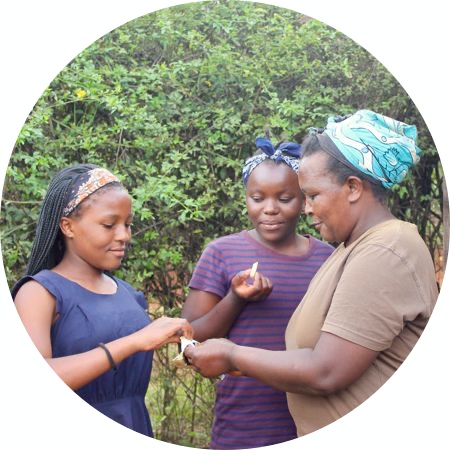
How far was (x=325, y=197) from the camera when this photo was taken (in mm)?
2438

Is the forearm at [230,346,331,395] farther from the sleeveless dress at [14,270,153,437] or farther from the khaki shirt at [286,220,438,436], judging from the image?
the sleeveless dress at [14,270,153,437]

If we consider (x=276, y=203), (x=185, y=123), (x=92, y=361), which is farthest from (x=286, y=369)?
(x=185, y=123)

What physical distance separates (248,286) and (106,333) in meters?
0.53

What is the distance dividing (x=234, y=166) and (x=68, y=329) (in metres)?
1.44

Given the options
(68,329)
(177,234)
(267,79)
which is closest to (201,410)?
(177,234)

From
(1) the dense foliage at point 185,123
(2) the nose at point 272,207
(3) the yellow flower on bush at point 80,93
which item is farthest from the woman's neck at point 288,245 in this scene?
(3) the yellow flower on bush at point 80,93

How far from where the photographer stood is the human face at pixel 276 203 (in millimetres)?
2867

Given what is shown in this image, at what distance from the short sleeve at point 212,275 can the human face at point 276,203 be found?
0.18 metres

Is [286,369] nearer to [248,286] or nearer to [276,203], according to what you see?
[248,286]

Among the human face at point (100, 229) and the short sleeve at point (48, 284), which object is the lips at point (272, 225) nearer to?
the human face at point (100, 229)

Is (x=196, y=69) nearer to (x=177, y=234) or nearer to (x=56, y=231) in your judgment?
(x=177, y=234)

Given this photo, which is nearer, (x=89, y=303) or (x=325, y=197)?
(x=325, y=197)

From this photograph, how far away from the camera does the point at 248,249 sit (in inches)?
115

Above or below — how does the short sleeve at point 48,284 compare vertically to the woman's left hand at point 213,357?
above
